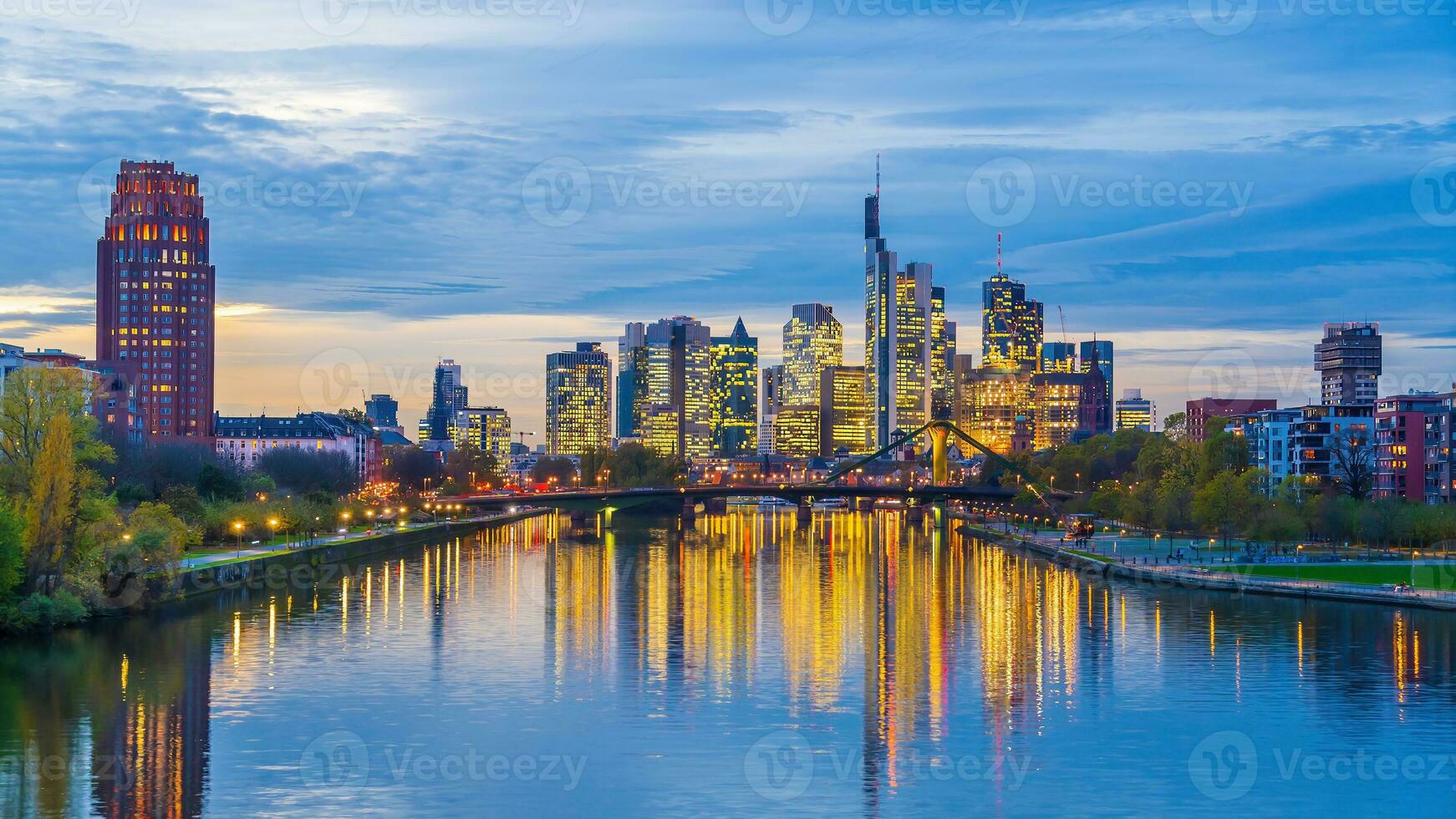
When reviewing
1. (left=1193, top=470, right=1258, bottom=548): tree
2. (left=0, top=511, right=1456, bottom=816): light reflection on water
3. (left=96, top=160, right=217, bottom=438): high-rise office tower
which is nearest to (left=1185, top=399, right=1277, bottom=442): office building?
(left=1193, top=470, right=1258, bottom=548): tree

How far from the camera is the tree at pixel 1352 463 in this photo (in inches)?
4097

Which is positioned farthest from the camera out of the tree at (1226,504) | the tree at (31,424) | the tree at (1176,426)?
the tree at (1176,426)

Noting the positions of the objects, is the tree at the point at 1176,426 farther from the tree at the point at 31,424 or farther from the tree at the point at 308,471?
the tree at the point at 31,424

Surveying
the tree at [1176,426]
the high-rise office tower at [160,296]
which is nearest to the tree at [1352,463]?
the tree at [1176,426]

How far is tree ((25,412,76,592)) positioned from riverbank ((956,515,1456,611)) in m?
40.7

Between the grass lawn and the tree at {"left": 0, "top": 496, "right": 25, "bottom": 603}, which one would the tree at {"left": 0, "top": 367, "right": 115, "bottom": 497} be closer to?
the tree at {"left": 0, "top": 496, "right": 25, "bottom": 603}

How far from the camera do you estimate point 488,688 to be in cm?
3925

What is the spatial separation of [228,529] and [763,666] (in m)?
44.9

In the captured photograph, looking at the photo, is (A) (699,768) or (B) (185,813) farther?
(A) (699,768)

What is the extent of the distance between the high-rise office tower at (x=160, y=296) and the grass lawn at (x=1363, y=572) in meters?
105

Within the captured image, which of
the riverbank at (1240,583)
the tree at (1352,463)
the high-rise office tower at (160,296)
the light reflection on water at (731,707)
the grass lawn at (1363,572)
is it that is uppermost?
the high-rise office tower at (160,296)

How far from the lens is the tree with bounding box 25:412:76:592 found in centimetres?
4769

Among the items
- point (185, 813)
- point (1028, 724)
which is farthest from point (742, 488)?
point (185, 813)

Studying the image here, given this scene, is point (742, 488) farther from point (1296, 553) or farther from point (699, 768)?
point (699, 768)
